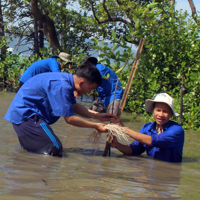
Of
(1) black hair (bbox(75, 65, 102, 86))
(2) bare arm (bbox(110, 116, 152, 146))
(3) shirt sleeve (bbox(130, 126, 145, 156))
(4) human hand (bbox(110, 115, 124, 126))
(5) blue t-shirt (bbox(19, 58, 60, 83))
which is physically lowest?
(3) shirt sleeve (bbox(130, 126, 145, 156))

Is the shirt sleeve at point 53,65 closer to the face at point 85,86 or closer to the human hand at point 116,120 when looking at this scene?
the face at point 85,86

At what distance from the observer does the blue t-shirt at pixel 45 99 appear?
4.31 metres

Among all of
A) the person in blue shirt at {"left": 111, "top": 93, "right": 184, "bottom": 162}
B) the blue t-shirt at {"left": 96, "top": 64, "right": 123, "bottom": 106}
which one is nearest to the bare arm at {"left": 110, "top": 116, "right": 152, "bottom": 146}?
the person in blue shirt at {"left": 111, "top": 93, "right": 184, "bottom": 162}

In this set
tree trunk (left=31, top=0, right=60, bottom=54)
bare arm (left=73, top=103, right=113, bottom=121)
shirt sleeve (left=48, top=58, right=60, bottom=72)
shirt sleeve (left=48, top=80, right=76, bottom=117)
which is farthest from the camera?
tree trunk (left=31, top=0, right=60, bottom=54)

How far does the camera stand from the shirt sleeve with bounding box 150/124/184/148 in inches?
178

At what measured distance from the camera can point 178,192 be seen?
10.8 ft

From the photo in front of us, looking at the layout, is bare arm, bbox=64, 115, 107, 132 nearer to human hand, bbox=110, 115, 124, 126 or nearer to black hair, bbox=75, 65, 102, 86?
human hand, bbox=110, 115, 124, 126

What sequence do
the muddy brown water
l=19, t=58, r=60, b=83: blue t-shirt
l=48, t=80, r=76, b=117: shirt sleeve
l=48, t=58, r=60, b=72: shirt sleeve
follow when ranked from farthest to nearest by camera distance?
l=19, t=58, r=60, b=83: blue t-shirt
l=48, t=58, r=60, b=72: shirt sleeve
l=48, t=80, r=76, b=117: shirt sleeve
the muddy brown water

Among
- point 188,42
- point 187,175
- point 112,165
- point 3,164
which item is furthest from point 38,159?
point 188,42

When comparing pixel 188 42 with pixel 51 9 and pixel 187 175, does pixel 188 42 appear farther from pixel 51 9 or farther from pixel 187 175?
pixel 51 9

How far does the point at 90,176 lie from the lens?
362cm

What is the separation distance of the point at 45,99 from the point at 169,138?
1.62 metres

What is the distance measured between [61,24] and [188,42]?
793 cm

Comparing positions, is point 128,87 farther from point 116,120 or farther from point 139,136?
point 139,136
